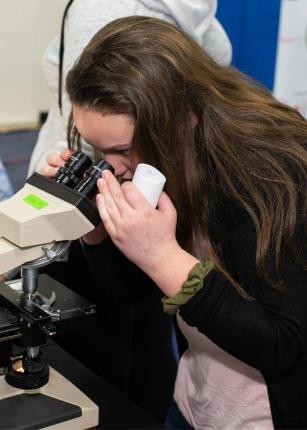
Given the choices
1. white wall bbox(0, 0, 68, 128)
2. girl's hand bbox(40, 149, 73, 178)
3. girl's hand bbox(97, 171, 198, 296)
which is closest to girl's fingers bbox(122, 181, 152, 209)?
girl's hand bbox(97, 171, 198, 296)

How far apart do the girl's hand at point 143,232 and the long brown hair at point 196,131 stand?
0.11 m

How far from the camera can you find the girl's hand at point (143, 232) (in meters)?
0.94

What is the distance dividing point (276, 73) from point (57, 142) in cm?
133

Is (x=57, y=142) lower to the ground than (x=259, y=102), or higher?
lower

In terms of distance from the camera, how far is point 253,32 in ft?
8.54

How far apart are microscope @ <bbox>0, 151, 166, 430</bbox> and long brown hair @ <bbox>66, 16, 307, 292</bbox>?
92 millimetres

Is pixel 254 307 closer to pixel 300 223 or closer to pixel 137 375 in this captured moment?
pixel 300 223

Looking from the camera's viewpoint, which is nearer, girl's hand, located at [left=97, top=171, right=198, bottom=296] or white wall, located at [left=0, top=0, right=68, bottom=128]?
girl's hand, located at [left=97, top=171, right=198, bottom=296]

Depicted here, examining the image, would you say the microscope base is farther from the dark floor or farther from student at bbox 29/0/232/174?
the dark floor

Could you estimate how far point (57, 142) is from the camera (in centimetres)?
158

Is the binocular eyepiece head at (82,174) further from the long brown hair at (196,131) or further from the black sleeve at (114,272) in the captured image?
the black sleeve at (114,272)

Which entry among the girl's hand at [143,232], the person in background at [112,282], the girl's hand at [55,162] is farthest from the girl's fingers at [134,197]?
the person in background at [112,282]

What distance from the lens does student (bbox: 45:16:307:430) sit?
37.0 inches

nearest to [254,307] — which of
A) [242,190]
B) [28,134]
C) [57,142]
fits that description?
[242,190]
